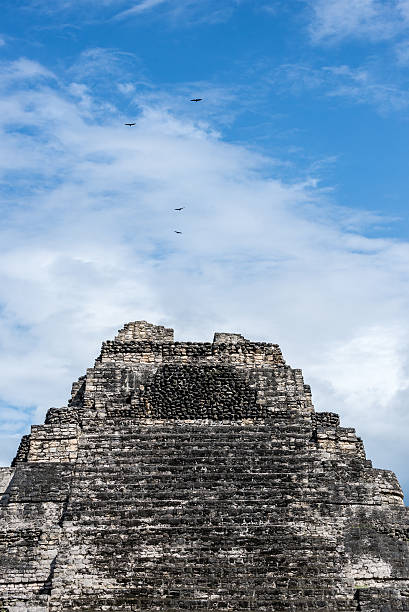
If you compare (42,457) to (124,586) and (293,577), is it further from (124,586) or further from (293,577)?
(293,577)

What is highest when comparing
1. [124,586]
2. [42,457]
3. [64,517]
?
[42,457]

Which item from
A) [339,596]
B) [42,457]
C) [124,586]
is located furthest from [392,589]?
[42,457]

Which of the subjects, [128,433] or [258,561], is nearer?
[258,561]

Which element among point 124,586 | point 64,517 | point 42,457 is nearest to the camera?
point 124,586

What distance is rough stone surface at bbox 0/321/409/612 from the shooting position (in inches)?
593

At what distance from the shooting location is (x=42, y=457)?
18328 millimetres

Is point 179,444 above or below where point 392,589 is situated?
above

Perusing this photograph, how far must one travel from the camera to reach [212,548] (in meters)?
15.7

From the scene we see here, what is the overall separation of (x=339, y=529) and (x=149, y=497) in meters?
3.93

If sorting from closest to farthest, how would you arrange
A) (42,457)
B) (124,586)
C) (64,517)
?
(124,586) → (64,517) → (42,457)

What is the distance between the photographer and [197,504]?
54.7 ft

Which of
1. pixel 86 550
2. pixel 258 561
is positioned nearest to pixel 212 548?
pixel 258 561

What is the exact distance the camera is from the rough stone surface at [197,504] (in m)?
15.1

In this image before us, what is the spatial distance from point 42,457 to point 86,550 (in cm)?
331
